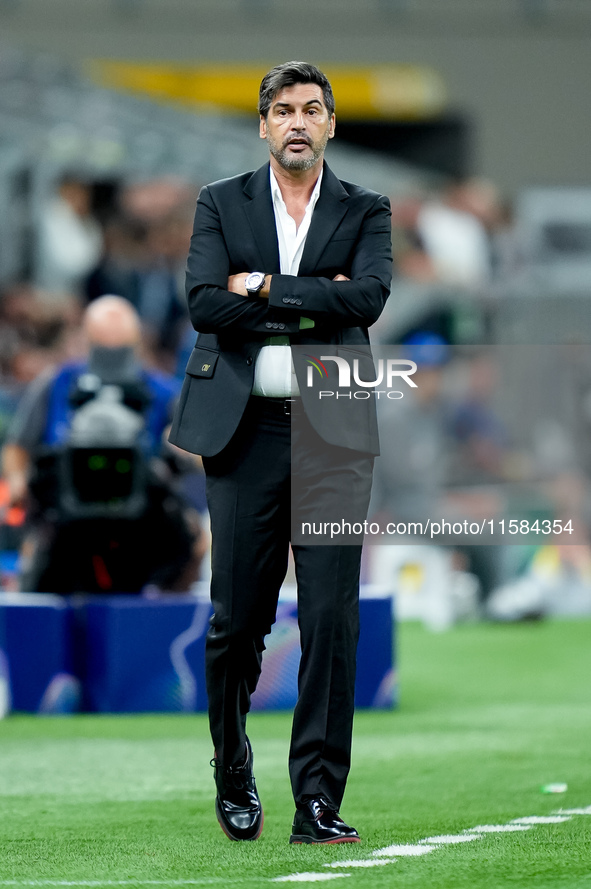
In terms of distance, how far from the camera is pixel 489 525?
7.12 meters

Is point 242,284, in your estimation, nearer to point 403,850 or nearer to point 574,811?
point 403,850

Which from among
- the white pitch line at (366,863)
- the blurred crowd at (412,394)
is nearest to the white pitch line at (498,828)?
the white pitch line at (366,863)

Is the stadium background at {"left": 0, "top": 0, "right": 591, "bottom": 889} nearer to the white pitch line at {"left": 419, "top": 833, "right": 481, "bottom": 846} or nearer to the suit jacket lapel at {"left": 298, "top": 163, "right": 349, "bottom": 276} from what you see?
the white pitch line at {"left": 419, "top": 833, "right": 481, "bottom": 846}

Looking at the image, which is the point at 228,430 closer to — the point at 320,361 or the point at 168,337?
the point at 320,361

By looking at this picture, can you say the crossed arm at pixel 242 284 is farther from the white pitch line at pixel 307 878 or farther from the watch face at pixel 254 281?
the white pitch line at pixel 307 878

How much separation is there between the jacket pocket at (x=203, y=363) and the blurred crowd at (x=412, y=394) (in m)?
5.65

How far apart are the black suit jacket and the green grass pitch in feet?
3.29

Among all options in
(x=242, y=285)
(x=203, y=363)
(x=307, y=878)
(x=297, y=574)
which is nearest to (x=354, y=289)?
(x=242, y=285)

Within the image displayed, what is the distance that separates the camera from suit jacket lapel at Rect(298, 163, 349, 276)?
160 inches

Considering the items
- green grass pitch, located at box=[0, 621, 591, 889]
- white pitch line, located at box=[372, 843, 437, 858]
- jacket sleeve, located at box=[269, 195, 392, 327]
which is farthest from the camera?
jacket sleeve, located at box=[269, 195, 392, 327]

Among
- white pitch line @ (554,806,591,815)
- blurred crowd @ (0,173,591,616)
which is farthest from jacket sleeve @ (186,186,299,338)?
blurred crowd @ (0,173,591,616)

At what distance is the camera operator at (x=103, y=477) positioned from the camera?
697 cm

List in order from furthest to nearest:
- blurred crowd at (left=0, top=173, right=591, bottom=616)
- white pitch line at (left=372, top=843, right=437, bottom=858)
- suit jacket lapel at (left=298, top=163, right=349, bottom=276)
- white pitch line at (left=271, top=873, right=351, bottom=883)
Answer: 1. blurred crowd at (left=0, top=173, right=591, bottom=616)
2. suit jacket lapel at (left=298, top=163, right=349, bottom=276)
3. white pitch line at (left=372, top=843, right=437, bottom=858)
4. white pitch line at (left=271, top=873, right=351, bottom=883)

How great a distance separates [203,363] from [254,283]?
240mm
